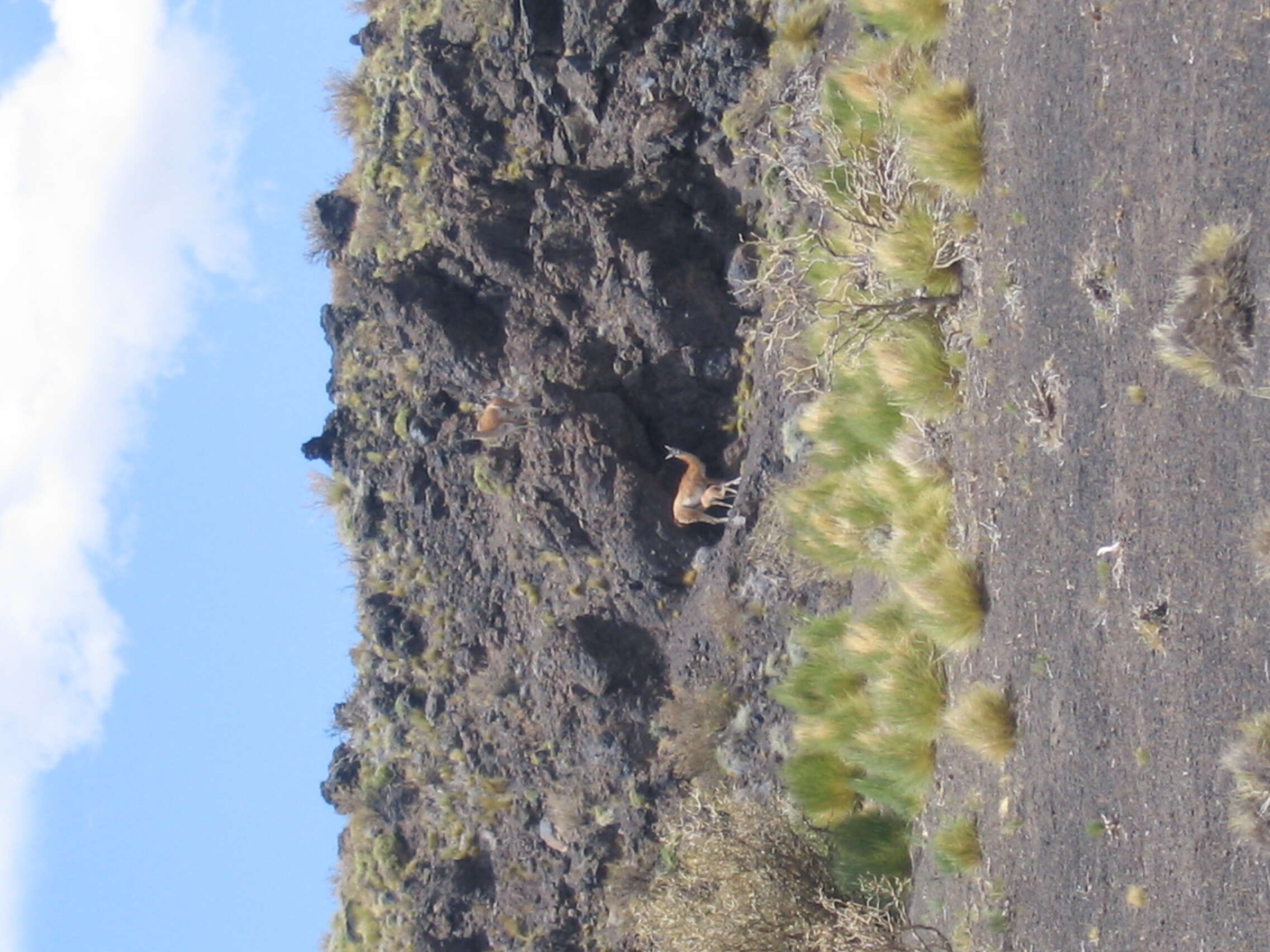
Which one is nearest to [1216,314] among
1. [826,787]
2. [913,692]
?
[913,692]

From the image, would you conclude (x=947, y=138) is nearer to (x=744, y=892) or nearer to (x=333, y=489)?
(x=744, y=892)

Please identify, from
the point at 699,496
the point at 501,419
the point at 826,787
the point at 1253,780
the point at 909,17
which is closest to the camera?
the point at 1253,780

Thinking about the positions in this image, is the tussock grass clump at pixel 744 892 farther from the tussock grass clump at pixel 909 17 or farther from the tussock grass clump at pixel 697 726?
the tussock grass clump at pixel 909 17

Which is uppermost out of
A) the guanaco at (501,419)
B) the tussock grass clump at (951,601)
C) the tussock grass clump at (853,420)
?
the guanaco at (501,419)

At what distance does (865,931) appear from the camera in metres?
9.29

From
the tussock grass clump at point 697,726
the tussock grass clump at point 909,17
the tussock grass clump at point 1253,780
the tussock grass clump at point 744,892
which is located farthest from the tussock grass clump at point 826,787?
the tussock grass clump at point 909,17

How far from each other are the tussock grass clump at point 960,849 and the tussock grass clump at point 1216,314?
365 cm

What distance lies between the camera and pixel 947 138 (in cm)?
779

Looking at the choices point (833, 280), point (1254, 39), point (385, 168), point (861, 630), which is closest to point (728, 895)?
point (861, 630)

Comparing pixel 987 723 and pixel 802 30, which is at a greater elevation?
pixel 802 30

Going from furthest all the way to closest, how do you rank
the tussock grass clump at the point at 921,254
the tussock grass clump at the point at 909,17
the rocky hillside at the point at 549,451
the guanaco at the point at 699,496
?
the rocky hillside at the point at 549,451 < the guanaco at the point at 699,496 < the tussock grass clump at the point at 909,17 < the tussock grass clump at the point at 921,254

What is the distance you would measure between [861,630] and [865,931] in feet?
7.23

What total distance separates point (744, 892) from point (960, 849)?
10.4ft

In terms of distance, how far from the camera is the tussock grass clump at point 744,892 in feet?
34.2
